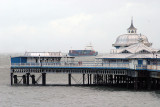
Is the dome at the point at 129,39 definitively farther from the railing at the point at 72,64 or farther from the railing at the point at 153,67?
the railing at the point at 153,67

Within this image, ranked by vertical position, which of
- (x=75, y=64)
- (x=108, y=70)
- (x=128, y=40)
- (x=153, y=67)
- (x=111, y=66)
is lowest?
(x=108, y=70)

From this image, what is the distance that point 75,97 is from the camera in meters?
61.7

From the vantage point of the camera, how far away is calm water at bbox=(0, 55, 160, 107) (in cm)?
5559

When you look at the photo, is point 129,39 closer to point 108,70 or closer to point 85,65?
point 85,65

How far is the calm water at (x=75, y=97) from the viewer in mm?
55594

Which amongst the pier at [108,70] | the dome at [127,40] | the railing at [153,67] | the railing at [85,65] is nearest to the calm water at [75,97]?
the pier at [108,70]

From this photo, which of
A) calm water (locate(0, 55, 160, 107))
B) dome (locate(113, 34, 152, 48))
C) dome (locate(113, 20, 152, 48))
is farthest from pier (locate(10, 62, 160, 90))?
dome (locate(113, 20, 152, 48))

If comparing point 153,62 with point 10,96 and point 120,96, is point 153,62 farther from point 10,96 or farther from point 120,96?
point 10,96

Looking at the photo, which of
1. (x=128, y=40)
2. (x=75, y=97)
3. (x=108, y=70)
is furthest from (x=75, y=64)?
(x=128, y=40)

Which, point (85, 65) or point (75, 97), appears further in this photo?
point (85, 65)

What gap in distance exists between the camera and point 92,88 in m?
72.1

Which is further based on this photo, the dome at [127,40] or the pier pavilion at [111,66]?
the dome at [127,40]

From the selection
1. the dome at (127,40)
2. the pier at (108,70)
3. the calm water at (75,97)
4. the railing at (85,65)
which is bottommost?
the calm water at (75,97)

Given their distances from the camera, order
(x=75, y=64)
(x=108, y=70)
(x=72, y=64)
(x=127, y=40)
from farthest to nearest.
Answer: (x=127, y=40), (x=72, y=64), (x=75, y=64), (x=108, y=70)
